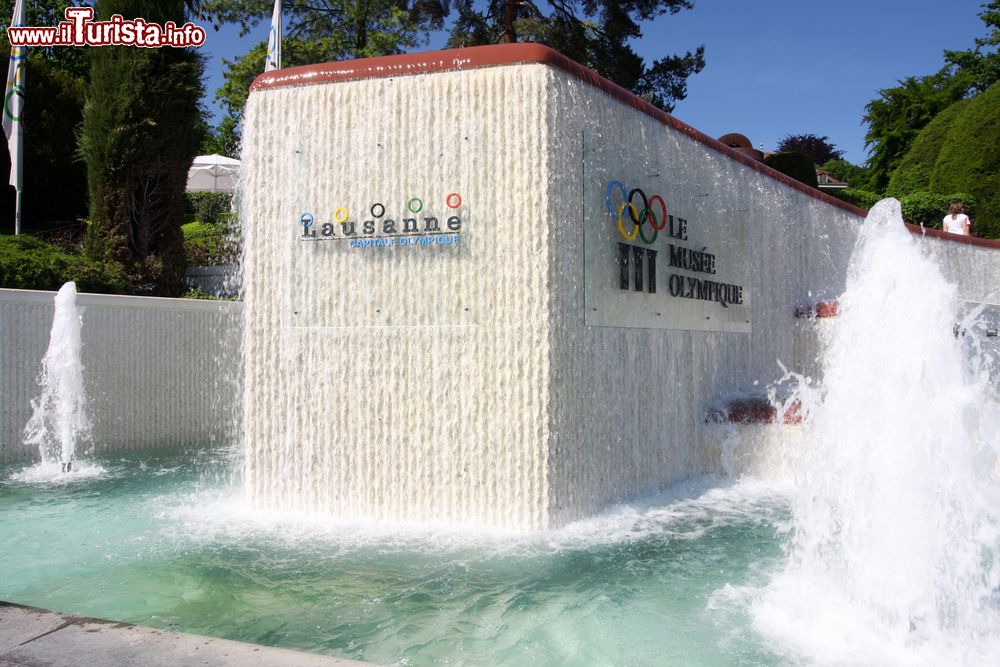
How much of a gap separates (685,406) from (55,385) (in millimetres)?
6406

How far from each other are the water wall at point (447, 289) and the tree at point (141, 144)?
27.7 ft

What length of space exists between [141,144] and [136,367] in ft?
18.2

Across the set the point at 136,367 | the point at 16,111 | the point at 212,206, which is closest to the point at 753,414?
the point at 136,367

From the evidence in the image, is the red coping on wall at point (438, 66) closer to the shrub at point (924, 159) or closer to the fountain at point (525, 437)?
the fountain at point (525, 437)

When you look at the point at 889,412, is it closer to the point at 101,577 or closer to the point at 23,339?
the point at 101,577

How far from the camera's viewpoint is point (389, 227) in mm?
5852

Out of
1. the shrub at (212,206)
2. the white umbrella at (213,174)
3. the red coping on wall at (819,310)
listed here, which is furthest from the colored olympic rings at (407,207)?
the shrub at (212,206)

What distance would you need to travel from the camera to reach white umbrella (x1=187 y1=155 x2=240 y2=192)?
70.2 feet

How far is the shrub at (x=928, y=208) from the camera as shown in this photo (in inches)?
828

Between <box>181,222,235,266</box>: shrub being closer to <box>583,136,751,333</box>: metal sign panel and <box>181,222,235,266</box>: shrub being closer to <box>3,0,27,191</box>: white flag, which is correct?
<box>3,0,27,191</box>: white flag

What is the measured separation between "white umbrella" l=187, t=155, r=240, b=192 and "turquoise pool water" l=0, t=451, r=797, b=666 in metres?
16.1

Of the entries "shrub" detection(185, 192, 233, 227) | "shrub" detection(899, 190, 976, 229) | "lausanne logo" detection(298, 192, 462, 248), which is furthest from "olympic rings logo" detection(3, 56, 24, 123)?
"shrub" detection(899, 190, 976, 229)

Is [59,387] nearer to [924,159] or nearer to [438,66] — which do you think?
[438,66]

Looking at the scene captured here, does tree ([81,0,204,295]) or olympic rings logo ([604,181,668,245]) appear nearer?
olympic rings logo ([604,181,668,245])
